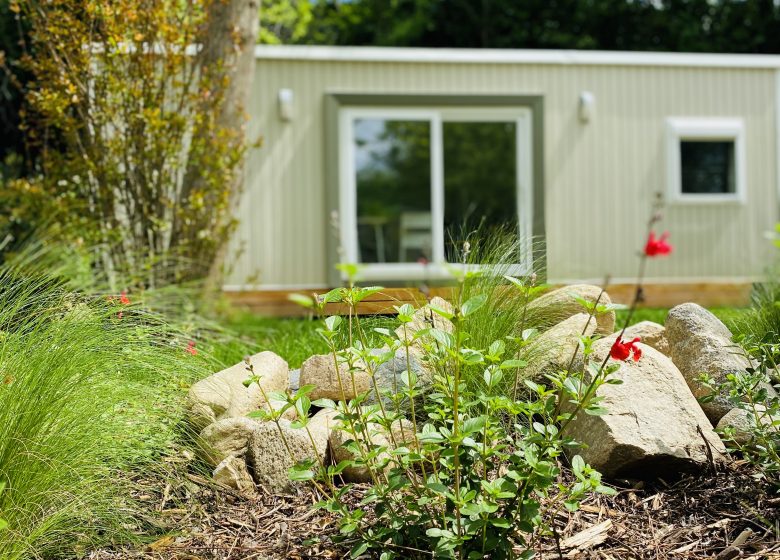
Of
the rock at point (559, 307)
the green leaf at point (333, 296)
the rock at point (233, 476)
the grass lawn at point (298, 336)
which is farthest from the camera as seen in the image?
the grass lawn at point (298, 336)

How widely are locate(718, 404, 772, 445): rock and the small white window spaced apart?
245 inches

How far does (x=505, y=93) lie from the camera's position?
8.24 meters

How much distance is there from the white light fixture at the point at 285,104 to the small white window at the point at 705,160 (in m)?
3.83

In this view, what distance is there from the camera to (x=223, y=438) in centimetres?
267

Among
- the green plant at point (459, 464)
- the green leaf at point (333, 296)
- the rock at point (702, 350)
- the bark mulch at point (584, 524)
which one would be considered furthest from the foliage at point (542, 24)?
the green plant at point (459, 464)

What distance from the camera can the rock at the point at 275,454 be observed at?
2.63m

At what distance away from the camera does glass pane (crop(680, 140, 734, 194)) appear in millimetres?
8719

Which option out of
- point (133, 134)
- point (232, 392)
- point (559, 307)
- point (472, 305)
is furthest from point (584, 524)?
point (133, 134)

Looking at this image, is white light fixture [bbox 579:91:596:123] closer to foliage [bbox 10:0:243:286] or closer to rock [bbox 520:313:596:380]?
foliage [bbox 10:0:243:286]

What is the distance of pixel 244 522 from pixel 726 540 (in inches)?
52.6

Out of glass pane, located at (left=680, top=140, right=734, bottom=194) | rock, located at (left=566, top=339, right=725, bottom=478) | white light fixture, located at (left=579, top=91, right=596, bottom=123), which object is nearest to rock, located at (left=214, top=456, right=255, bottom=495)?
rock, located at (left=566, top=339, right=725, bottom=478)

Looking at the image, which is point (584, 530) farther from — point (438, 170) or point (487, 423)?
point (438, 170)

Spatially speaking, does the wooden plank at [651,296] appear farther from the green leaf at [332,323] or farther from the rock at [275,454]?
the green leaf at [332,323]

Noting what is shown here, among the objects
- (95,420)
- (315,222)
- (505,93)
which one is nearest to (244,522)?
(95,420)
